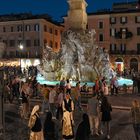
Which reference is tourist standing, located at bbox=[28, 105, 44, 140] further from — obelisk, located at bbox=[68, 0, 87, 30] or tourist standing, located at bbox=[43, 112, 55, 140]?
obelisk, located at bbox=[68, 0, 87, 30]

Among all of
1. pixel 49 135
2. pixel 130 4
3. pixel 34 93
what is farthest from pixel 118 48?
pixel 49 135

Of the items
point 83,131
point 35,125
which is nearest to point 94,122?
point 35,125

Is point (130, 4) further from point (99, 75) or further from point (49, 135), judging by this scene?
point (49, 135)

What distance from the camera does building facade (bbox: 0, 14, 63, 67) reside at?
251 feet

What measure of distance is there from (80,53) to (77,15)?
3323mm

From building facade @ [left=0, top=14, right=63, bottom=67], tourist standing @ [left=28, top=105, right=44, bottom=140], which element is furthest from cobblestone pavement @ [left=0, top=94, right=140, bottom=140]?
building facade @ [left=0, top=14, right=63, bottom=67]

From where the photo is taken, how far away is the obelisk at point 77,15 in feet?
107

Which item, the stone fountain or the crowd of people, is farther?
the stone fountain

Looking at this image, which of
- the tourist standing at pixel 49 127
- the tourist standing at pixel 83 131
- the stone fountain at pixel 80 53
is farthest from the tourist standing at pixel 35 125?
A: the stone fountain at pixel 80 53

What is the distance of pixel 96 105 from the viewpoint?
14.3 meters

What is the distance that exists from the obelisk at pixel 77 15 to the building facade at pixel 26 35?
4217cm

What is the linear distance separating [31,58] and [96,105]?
61648mm

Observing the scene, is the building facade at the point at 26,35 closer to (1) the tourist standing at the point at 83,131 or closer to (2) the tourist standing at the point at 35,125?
(2) the tourist standing at the point at 35,125

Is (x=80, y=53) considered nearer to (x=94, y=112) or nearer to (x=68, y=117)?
(x=94, y=112)
